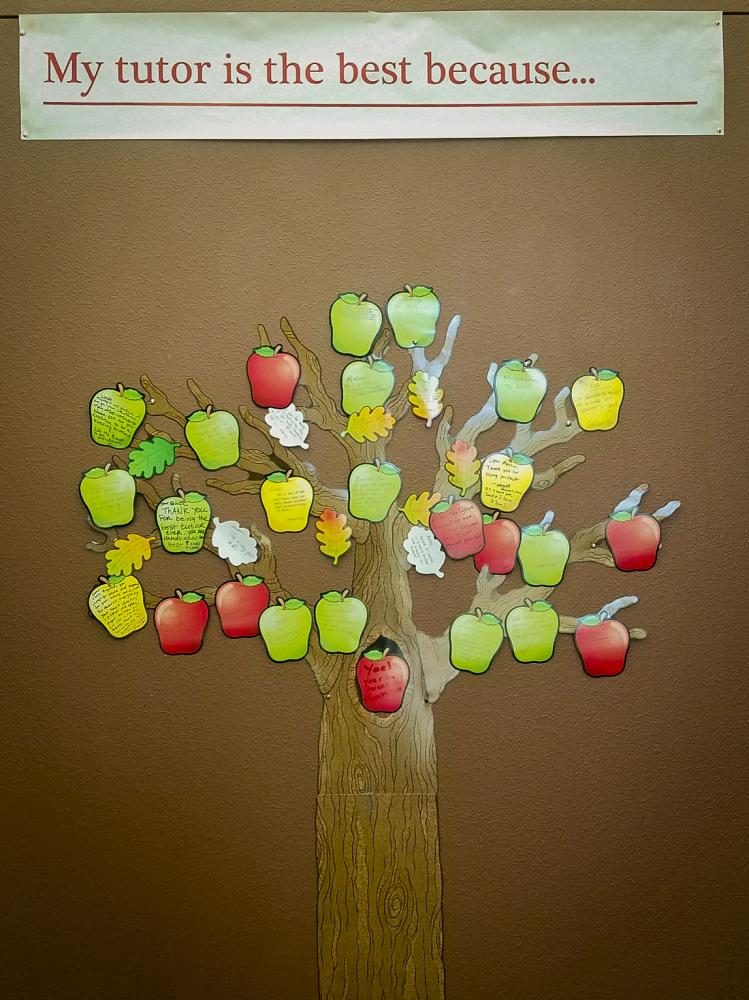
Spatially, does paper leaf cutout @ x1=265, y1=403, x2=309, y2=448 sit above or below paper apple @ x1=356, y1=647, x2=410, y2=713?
above

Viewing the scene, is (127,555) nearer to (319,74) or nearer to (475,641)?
(475,641)

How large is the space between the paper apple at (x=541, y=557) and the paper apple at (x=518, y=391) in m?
0.26

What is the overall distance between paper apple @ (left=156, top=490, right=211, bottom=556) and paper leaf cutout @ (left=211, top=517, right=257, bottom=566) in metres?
0.04

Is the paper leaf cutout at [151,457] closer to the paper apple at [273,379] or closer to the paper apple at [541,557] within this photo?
the paper apple at [273,379]

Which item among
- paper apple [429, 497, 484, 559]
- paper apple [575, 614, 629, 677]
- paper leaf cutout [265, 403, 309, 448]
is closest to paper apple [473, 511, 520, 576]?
paper apple [429, 497, 484, 559]

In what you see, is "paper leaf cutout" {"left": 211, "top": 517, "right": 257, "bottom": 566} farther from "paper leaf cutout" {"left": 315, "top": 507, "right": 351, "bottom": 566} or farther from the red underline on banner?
the red underline on banner

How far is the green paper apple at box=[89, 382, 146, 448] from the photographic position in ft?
7.29

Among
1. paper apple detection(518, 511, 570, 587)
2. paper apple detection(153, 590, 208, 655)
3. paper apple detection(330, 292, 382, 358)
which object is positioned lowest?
paper apple detection(153, 590, 208, 655)

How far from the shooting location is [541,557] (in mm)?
2215

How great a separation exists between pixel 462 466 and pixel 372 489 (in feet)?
0.75

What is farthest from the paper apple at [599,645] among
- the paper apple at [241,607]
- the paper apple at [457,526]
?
the paper apple at [241,607]

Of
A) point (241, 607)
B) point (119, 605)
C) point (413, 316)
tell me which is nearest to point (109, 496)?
point (119, 605)

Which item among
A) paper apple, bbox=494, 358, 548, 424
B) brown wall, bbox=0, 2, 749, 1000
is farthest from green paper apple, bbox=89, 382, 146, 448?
paper apple, bbox=494, 358, 548, 424

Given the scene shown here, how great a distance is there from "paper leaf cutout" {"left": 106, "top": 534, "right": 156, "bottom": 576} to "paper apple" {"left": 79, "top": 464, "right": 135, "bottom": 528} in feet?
0.17
